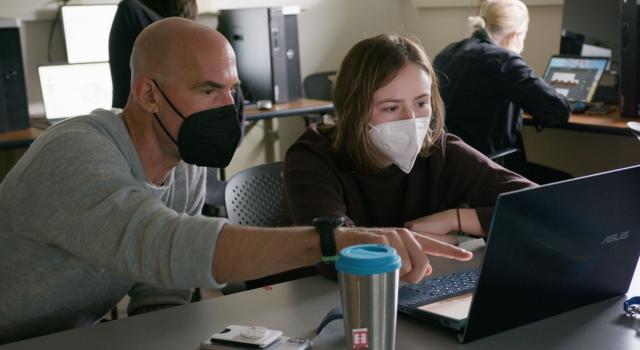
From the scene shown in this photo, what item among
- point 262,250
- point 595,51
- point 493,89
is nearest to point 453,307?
point 262,250

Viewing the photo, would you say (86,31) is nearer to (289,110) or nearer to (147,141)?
(289,110)

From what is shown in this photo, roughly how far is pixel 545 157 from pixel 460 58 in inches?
49.0

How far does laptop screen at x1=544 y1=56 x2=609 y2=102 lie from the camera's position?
3.67 m

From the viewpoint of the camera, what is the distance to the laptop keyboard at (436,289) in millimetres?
1375

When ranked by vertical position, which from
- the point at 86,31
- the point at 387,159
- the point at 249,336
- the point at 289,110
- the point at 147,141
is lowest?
the point at 289,110

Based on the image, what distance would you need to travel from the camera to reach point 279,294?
4.91ft

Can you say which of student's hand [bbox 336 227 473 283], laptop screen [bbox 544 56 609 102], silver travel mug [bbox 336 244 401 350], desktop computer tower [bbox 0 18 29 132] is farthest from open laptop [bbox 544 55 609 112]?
silver travel mug [bbox 336 244 401 350]

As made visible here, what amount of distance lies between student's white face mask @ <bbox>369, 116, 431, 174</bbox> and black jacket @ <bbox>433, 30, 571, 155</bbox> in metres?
1.45

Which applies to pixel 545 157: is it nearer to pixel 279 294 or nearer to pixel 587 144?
pixel 587 144

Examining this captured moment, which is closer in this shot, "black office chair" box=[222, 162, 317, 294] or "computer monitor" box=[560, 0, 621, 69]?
"black office chair" box=[222, 162, 317, 294]

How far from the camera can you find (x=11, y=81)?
3568 millimetres

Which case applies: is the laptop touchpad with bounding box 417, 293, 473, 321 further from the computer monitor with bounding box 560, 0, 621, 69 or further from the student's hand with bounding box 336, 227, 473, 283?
the computer monitor with bounding box 560, 0, 621, 69

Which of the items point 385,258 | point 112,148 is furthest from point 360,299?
point 112,148

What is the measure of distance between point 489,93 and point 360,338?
94.4 inches
